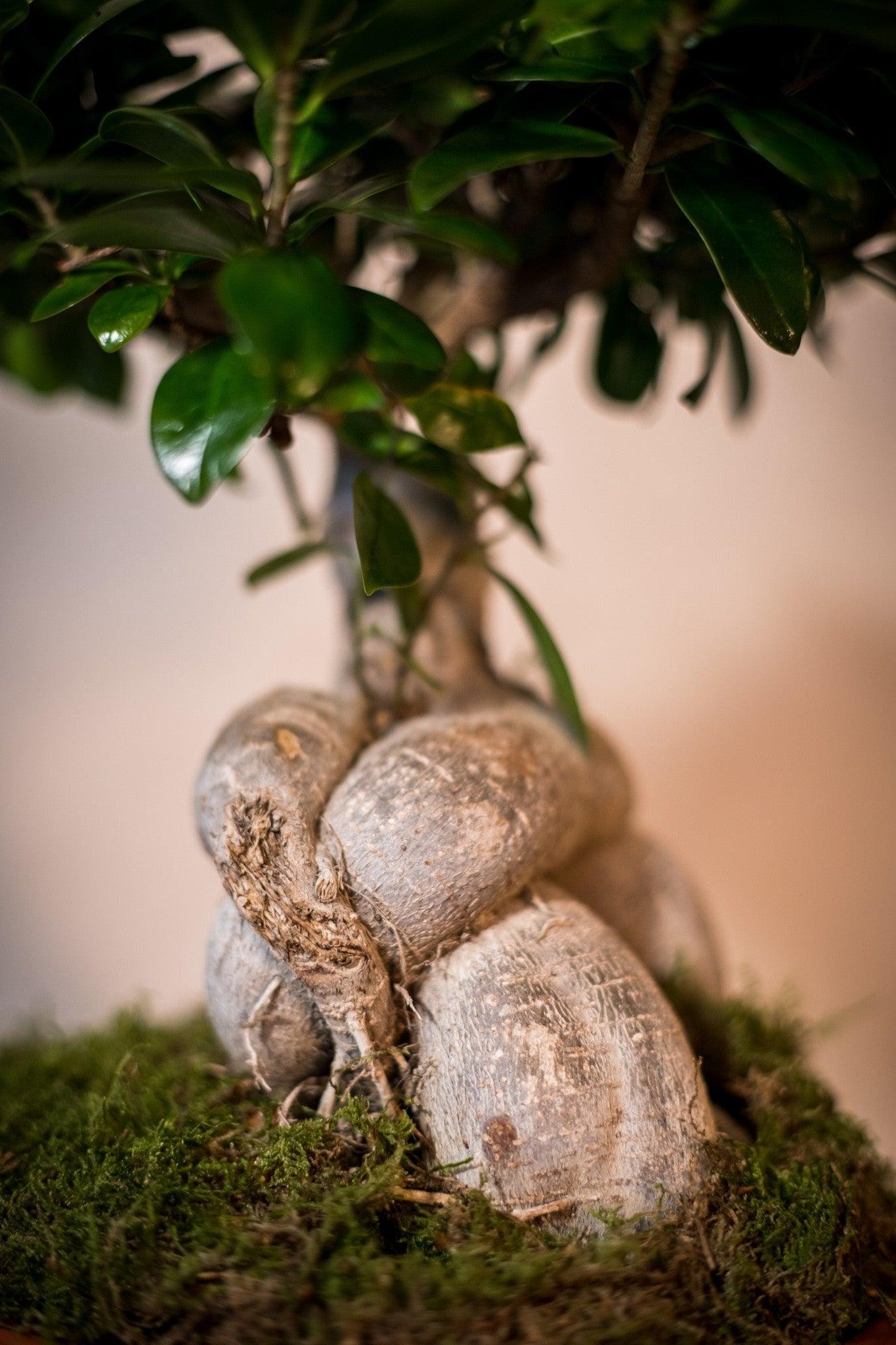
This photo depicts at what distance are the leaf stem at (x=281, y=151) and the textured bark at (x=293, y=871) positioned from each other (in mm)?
390

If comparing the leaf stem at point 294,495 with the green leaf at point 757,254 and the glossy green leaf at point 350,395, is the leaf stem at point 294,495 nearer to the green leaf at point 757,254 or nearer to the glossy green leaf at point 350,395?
the glossy green leaf at point 350,395

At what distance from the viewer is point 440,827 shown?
0.73 meters

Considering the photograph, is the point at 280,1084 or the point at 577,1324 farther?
the point at 280,1084

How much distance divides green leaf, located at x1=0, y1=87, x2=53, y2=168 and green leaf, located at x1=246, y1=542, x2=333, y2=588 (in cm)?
38

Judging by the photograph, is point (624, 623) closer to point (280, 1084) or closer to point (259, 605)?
point (259, 605)

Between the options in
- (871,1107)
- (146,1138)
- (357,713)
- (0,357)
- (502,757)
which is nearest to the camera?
(146,1138)

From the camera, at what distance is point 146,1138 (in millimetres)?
693

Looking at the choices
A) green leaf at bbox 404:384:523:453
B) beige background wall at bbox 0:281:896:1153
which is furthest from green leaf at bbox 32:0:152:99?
beige background wall at bbox 0:281:896:1153

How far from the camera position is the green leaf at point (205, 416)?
522 millimetres

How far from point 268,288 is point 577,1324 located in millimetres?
601

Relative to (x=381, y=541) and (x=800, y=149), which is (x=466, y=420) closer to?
(x=381, y=541)

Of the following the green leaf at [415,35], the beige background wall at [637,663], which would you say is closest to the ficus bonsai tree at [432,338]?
the green leaf at [415,35]

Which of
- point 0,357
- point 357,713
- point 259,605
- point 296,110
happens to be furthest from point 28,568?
point 296,110

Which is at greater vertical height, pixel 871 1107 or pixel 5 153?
pixel 5 153
